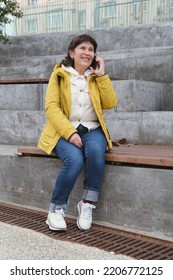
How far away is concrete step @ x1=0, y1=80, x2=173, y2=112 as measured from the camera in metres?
4.92

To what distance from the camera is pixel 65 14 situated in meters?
11.5

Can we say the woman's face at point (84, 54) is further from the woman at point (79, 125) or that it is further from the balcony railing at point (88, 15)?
the balcony railing at point (88, 15)

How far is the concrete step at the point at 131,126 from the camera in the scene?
14.3 ft

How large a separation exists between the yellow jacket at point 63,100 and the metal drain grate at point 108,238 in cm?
66

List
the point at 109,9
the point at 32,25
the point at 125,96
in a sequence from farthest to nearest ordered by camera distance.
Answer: the point at 32,25 → the point at 109,9 → the point at 125,96

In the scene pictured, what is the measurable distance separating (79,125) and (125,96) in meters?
1.42

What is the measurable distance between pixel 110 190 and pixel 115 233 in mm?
354

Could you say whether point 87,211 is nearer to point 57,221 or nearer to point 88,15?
point 57,221

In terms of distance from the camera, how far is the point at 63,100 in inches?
145

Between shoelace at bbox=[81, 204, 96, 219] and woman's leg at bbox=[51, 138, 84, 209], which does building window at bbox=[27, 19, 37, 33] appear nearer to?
woman's leg at bbox=[51, 138, 84, 209]

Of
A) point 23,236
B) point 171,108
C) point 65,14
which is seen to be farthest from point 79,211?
point 65,14

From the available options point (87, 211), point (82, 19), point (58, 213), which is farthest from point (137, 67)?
point (82, 19)

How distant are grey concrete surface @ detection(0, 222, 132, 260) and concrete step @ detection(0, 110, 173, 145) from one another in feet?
5.41
